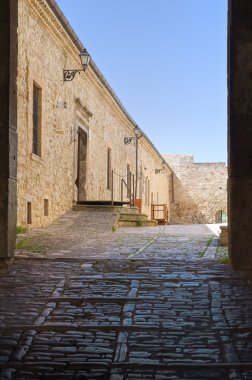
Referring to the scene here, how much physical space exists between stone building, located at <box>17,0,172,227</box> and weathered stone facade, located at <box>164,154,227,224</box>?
19722 mm

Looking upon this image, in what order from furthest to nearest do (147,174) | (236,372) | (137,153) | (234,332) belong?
(147,174) < (137,153) < (234,332) < (236,372)

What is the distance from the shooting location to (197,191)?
40281 millimetres

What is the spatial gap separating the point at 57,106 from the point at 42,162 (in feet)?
6.33

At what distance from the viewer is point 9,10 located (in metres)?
6.25

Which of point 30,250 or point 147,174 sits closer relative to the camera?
point 30,250

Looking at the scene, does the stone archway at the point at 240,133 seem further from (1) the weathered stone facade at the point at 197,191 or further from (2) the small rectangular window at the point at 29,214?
(1) the weathered stone facade at the point at 197,191

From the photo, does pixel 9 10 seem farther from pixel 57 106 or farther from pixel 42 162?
pixel 57 106

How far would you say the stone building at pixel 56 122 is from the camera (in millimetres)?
10914

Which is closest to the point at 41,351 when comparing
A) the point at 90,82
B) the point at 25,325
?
the point at 25,325

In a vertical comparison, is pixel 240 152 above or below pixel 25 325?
above

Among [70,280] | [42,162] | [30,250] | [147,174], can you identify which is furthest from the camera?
[147,174]

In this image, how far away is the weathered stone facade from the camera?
39875 mm

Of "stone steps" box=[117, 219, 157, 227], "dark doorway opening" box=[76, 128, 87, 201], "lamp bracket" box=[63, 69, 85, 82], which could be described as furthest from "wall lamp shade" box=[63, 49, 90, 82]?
"stone steps" box=[117, 219, 157, 227]

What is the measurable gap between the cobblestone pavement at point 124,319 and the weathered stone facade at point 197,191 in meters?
32.9
